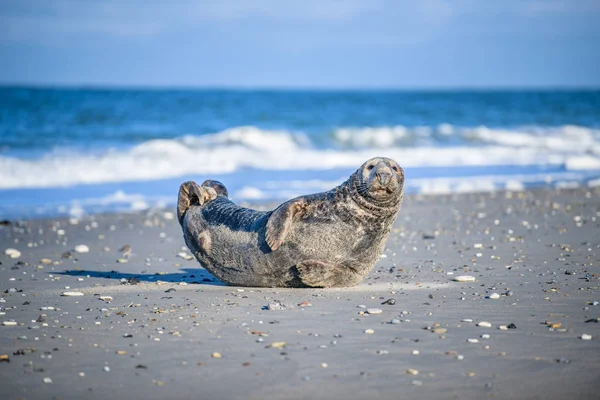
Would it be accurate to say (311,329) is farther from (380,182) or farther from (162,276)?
(162,276)

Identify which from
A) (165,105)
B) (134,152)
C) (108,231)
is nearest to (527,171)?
(134,152)

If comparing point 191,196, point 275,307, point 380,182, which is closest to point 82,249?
point 191,196

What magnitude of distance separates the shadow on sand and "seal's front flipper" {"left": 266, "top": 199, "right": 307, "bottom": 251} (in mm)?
1108

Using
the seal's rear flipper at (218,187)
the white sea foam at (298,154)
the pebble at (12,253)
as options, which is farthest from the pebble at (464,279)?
the white sea foam at (298,154)

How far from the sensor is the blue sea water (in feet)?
54.5

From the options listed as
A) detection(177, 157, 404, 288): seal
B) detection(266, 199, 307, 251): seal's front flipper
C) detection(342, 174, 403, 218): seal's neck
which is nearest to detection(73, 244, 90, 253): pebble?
detection(177, 157, 404, 288): seal

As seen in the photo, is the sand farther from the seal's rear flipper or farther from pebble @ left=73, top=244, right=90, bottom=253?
the seal's rear flipper

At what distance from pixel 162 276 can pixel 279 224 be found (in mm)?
2076

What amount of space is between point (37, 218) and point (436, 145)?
62.5 ft

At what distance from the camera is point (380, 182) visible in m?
6.75

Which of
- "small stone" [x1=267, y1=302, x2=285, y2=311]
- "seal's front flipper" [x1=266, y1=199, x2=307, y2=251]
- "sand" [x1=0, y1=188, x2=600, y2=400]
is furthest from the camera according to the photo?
"seal's front flipper" [x1=266, y1=199, x2=307, y2=251]

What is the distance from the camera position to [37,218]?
41.7ft

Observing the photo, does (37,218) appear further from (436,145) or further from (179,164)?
(436,145)

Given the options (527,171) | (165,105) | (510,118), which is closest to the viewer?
(527,171)
